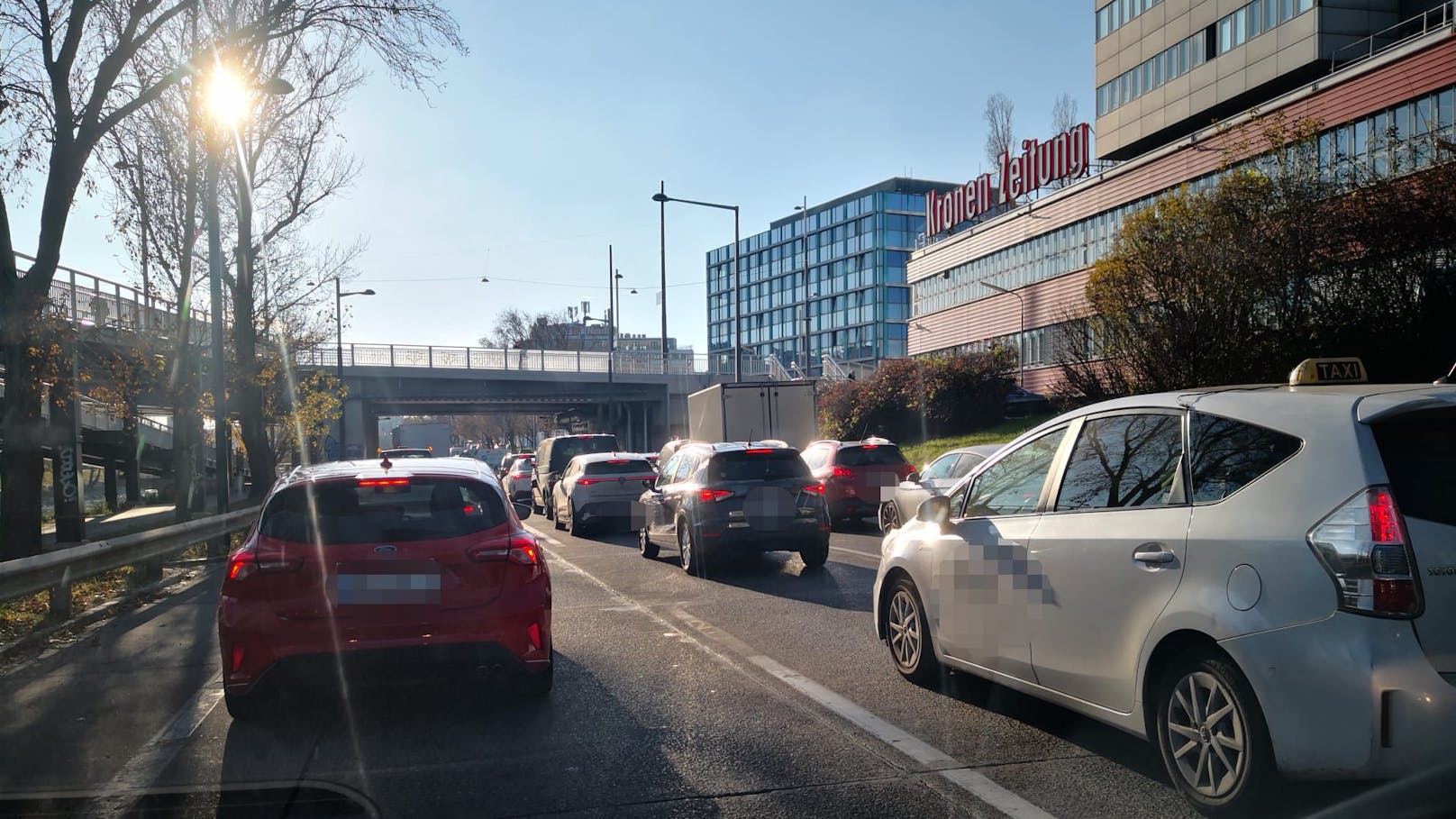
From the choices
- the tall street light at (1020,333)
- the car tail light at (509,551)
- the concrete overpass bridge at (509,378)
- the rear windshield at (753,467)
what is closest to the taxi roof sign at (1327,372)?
the car tail light at (509,551)

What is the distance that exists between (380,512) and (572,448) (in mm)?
19941

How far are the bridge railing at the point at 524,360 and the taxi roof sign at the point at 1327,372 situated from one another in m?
38.9

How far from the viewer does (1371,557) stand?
375 centimetres

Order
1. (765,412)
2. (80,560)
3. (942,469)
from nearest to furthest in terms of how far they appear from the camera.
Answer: (80,560) → (942,469) → (765,412)

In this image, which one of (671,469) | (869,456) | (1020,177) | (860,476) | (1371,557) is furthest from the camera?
(1020,177)

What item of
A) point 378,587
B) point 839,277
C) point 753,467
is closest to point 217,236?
point 753,467

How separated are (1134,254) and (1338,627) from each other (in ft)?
57.7

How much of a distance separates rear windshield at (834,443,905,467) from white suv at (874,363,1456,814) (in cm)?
1320

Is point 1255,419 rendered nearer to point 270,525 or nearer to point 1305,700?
point 1305,700

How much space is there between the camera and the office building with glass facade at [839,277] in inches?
3558

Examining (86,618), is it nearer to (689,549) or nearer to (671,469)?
(689,549)

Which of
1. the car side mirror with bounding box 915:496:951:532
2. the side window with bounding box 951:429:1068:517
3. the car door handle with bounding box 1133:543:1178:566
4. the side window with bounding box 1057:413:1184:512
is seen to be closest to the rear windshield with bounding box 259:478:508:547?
the car side mirror with bounding box 915:496:951:532

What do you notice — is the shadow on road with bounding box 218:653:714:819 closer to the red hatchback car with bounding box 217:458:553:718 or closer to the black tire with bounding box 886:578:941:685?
the red hatchback car with bounding box 217:458:553:718

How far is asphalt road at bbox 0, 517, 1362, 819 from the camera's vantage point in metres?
4.83
